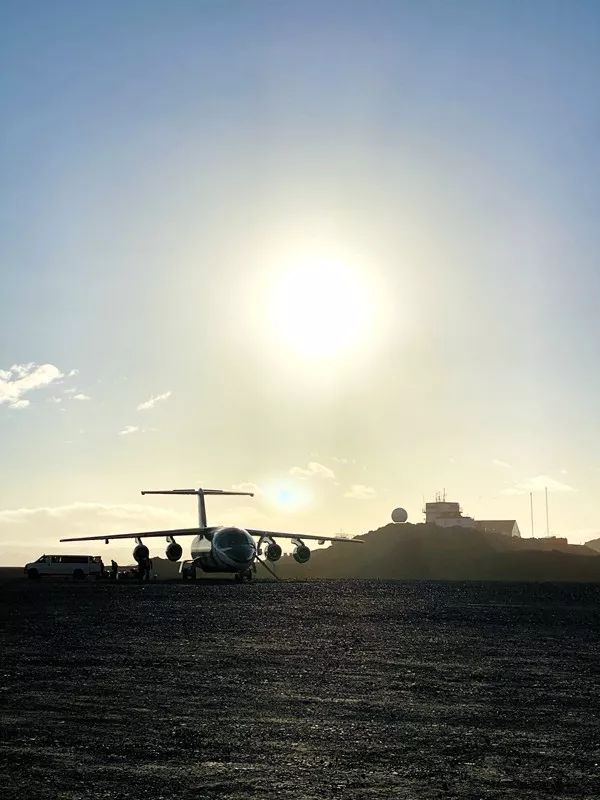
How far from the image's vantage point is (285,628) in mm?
24906

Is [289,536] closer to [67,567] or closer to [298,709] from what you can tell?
[67,567]

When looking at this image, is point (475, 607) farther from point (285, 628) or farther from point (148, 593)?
point (148, 593)

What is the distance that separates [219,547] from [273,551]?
11.0 m

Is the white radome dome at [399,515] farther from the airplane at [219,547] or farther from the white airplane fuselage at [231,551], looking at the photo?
the white airplane fuselage at [231,551]

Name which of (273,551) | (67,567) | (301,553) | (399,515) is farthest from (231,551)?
(399,515)

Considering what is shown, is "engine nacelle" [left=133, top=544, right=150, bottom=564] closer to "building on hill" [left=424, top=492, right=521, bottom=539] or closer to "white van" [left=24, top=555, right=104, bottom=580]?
"white van" [left=24, top=555, right=104, bottom=580]

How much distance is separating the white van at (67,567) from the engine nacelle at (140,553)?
10698 millimetres

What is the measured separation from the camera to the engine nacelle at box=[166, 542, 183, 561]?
6906 centimetres

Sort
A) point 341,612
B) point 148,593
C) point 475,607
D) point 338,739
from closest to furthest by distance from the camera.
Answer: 1. point 338,739
2. point 341,612
3. point 475,607
4. point 148,593

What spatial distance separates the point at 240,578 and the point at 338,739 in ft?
160

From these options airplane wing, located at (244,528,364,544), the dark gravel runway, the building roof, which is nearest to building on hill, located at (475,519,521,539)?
the building roof

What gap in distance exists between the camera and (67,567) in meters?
79.2

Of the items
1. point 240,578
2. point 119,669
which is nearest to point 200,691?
point 119,669

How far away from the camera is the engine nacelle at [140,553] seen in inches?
2635
